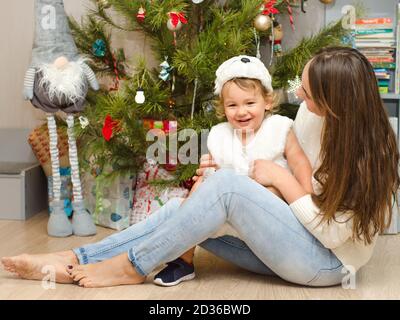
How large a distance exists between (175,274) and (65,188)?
3.65 feet

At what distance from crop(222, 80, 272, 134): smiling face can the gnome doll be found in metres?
0.84

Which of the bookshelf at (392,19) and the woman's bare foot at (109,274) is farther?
the bookshelf at (392,19)

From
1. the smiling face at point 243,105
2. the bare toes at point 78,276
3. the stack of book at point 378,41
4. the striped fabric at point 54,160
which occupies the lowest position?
the bare toes at point 78,276

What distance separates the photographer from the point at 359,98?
1904mm

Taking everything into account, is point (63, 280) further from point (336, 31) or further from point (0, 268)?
point (336, 31)

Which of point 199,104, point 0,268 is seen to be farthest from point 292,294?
point 199,104

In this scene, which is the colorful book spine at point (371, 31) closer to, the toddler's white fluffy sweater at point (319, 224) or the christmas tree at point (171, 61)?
the christmas tree at point (171, 61)

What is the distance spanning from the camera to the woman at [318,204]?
191cm

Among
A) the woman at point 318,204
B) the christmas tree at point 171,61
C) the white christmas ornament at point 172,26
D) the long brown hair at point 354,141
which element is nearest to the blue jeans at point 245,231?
the woman at point 318,204

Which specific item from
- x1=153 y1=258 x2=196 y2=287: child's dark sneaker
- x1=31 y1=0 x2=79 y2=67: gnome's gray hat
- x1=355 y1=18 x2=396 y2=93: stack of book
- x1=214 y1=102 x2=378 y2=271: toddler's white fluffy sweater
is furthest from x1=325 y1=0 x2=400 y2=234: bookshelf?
x1=31 y1=0 x2=79 y2=67: gnome's gray hat

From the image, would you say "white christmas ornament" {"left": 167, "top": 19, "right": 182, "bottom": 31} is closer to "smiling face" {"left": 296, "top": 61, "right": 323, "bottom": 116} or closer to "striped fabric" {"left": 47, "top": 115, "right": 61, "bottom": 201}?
"striped fabric" {"left": 47, "top": 115, "right": 61, "bottom": 201}

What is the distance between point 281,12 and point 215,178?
53.2 inches

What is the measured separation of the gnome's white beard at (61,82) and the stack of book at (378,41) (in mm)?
1143

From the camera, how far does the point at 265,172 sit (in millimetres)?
2066
